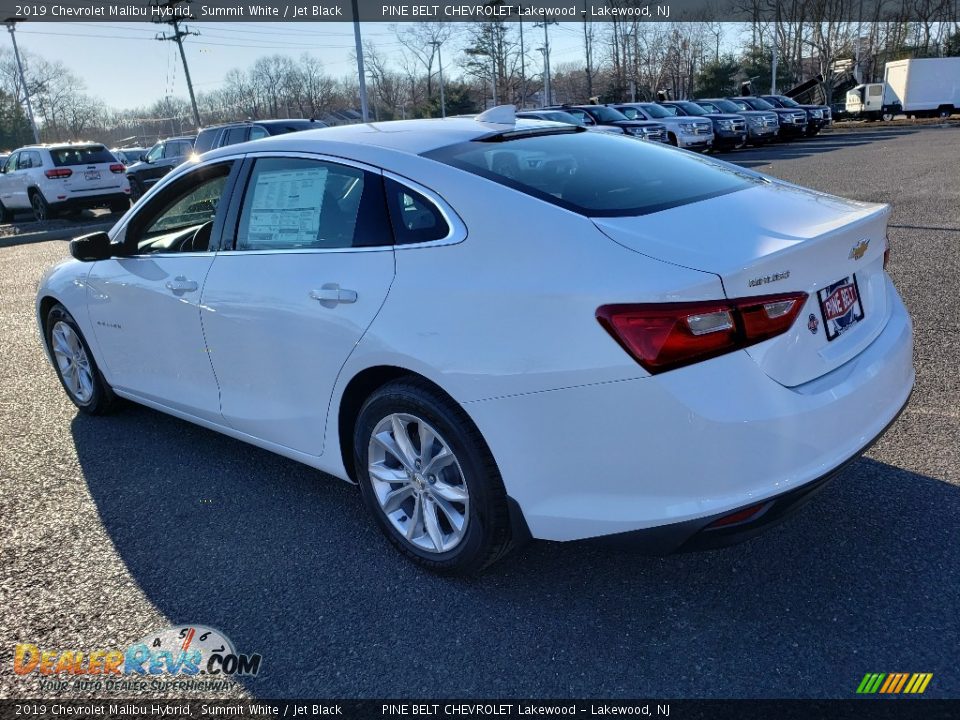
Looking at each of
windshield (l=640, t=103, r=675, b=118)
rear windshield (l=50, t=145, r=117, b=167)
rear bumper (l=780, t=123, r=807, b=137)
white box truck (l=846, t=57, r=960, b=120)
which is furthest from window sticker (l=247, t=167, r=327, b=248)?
white box truck (l=846, t=57, r=960, b=120)

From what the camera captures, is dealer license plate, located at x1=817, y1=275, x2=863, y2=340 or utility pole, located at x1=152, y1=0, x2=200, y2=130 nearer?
dealer license plate, located at x1=817, y1=275, x2=863, y2=340

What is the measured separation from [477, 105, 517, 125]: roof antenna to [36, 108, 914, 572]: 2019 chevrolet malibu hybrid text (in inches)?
1.3

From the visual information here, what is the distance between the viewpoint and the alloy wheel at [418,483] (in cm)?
287

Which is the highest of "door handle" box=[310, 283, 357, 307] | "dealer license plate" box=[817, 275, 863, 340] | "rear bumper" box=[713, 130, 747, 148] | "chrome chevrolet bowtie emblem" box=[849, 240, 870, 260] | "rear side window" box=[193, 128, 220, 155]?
"rear side window" box=[193, 128, 220, 155]

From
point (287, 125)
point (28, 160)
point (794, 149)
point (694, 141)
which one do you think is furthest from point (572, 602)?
point (794, 149)

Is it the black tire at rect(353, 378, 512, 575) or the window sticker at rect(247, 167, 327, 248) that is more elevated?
the window sticker at rect(247, 167, 327, 248)

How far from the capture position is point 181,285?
378 cm

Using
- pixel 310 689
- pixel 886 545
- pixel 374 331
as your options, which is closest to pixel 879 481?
pixel 886 545

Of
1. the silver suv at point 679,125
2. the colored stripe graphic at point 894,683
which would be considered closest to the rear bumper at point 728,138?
the silver suv at point 679,125

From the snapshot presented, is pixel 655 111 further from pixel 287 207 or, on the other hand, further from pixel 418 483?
pixel 418 483

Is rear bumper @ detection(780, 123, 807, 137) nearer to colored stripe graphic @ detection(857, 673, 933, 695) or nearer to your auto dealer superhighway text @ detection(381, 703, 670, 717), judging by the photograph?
colored stripe graphic @ detection(857, 673, 933, 695)

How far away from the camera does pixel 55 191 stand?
18.6 metres

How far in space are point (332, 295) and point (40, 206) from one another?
63.6 ft

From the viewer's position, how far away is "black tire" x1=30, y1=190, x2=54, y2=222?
18906 millimetres
